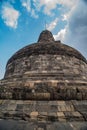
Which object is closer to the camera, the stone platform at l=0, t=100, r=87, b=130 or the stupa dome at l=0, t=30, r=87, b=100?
the stone platform at l=0, t=100, r=87, b=130

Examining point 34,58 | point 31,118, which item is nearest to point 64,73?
point 34,58

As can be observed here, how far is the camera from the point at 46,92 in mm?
6102

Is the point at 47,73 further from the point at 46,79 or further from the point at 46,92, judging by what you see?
the point at 46,92

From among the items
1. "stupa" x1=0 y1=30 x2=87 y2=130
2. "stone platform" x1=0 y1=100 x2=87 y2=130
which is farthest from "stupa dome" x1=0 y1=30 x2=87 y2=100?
"stone platform" x1=0 y1=100 x2=87 y2=130

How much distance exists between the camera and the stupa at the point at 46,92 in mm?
4641

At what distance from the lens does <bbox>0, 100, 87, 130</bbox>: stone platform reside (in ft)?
14.0

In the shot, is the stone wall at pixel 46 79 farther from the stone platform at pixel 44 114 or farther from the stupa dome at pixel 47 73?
the stone platform at pixel 44 114

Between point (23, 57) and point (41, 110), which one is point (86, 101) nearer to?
point (41, 110)

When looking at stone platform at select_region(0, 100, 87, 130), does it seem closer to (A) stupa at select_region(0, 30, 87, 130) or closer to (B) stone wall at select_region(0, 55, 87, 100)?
(A) stupa at select_region(0, 30, 87, 130)

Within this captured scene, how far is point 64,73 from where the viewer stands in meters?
8.14

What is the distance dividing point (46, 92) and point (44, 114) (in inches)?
53.8

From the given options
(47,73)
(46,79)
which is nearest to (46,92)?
(46,79)

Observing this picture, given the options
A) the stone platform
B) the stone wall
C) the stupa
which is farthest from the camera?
the stone wall

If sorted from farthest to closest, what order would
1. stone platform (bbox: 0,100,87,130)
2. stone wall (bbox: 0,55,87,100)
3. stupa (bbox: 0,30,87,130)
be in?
1. stone wall (bbox: 0,55,87,100)
2. stupa (bbox: 0,30,87,130)
3. stone platform (bbox: 0,100,87,130)
